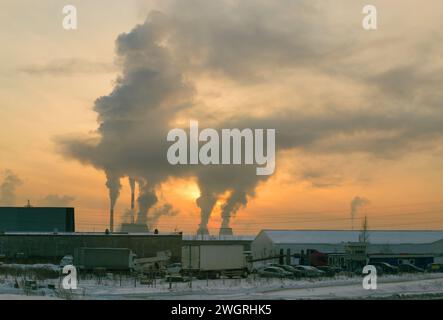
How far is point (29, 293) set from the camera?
111ft

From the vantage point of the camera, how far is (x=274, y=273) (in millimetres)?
53781

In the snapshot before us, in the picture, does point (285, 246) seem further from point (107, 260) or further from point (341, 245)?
point (107, 260)

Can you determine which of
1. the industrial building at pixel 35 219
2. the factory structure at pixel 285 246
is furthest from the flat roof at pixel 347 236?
the industrial building at pixel 35 219

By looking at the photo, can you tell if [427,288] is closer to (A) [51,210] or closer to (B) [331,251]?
(B) [331,251]

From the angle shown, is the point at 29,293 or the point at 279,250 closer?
the point at 29,293

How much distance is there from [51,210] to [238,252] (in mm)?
57782

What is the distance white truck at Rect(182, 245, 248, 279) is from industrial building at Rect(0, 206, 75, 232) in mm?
55295

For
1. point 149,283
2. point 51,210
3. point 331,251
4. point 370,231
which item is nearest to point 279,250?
point 331,251

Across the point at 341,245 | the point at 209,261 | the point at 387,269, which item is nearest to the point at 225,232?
the point at 341,245

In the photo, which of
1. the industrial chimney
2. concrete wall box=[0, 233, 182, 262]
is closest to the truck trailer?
concrete wall box=[0, 233, 182, 262]

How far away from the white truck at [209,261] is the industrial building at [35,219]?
181ft

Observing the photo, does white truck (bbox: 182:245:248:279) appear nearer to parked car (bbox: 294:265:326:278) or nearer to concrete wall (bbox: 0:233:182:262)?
parked car (bbox: 294:265:326:278)

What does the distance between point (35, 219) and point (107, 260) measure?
5207 cm

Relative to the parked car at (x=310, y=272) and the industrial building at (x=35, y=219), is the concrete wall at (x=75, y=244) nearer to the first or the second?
the parked car at (x=310, y=272)
